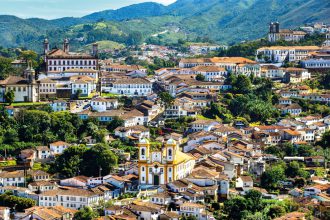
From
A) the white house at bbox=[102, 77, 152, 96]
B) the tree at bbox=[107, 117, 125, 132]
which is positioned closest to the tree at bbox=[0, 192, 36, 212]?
the tree at bbox=[107, 117, 125, 132]

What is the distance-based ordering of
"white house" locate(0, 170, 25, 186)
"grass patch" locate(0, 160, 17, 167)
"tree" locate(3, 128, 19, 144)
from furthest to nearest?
1. "tree" locate(3, 128, 19, 144)
2. "grass patch" locate(0, 160, 17, 167)
3. "white house" locate(0, 170, 25, 186)

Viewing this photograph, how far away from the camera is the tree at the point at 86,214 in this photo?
39.2m

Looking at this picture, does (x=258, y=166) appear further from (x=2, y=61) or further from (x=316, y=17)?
(x=316, y=17)

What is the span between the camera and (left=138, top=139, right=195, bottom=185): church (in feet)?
146

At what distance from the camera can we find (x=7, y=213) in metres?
→ 40.2

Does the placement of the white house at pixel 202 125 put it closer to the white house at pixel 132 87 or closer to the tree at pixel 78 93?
the white house at pixel 132 87

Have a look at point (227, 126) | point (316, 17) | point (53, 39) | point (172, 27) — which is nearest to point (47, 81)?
point (227, 126)

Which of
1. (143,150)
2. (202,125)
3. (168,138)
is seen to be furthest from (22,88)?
(143,150)

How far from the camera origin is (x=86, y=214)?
1548 inches

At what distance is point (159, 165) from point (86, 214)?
261 inches

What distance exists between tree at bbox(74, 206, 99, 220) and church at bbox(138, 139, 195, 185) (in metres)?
5.35

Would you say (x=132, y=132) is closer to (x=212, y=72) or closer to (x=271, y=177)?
(x=271, y=177)

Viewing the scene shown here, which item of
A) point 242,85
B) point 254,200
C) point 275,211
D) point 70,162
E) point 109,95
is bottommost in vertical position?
point 275,211

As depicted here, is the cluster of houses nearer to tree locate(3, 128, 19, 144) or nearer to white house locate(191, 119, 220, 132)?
white house locate(191, 119, 220, 132)
